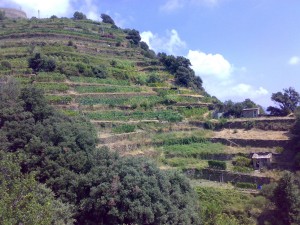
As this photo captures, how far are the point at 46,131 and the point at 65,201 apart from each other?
5189mm

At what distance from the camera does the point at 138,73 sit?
4891 cm

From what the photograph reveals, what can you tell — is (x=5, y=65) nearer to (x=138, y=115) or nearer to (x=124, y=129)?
(x=138, y=115)

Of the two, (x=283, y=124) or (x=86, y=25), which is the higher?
(x=86, y=25)

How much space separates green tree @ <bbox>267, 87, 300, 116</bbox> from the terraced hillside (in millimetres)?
2829

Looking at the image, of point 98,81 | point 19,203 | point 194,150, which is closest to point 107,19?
point 98,81

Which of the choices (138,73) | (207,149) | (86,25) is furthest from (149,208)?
(86,25)

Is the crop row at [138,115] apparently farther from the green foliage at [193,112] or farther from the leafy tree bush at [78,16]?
the leafy tree bush at [78,16]

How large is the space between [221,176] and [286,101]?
47.4ft

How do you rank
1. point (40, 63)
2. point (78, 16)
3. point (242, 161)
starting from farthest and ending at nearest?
point (78, 16) → point (40, 63) → point (242, 161)

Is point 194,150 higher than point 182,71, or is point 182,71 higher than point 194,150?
point 182,71

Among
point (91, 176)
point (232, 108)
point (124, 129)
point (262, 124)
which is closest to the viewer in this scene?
point (91, 176)

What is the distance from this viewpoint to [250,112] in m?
41.6

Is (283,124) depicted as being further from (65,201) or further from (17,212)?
(17,212)

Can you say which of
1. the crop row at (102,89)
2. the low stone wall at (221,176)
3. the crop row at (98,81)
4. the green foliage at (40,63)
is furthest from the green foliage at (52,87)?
the low stone wall at (221,176)
